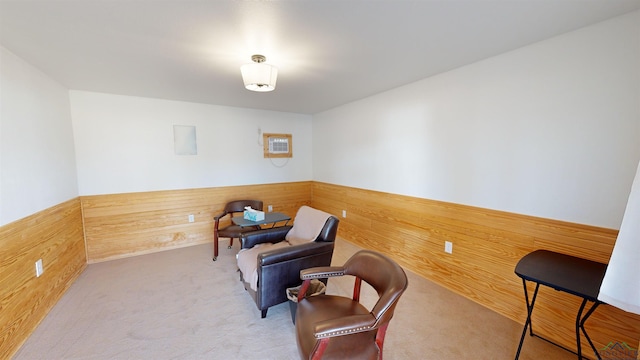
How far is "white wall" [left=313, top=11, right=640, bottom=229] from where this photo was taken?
62.0 inches

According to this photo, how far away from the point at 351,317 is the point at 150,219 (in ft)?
11.7

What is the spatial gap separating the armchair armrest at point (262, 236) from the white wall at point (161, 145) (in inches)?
70.7

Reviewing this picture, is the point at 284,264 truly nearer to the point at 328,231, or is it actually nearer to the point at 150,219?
the point at 328,231

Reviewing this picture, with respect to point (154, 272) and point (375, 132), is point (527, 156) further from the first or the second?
point (154, 272)

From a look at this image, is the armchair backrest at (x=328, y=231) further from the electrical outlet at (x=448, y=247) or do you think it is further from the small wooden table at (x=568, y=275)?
the small wooden table at (x=568, y=275)

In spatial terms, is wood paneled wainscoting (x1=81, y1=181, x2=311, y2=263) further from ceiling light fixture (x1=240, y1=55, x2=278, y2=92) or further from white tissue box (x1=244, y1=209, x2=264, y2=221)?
ceiling light fixture (x1=240, y1=55, x2=278, y2=92)

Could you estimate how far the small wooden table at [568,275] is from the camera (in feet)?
4.30

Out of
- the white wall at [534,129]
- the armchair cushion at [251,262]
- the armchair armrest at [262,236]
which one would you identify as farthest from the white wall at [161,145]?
the white wall at [534,129]

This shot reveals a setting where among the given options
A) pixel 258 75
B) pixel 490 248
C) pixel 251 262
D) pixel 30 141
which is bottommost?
pixel 251 262

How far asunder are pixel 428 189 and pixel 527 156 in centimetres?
96

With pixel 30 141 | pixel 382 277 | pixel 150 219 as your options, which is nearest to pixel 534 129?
pixel 382 277

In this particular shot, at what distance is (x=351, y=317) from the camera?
46.6 inches

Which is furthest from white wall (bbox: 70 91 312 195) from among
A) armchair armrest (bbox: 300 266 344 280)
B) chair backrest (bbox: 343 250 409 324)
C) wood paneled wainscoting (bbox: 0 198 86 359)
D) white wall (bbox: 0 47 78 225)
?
chair backrest (bbox: 343 250 409 324)

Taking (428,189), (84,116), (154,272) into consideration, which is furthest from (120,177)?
(428,189)
